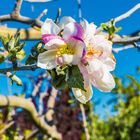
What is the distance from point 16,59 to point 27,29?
3.71 feet

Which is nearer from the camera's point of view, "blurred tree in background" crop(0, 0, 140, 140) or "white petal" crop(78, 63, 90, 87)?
"white petal" crop(78, 63, 90, 87)

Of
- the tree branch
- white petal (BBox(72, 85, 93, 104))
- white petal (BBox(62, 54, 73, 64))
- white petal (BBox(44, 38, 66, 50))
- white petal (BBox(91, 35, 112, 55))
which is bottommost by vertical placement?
white petal (BBox(72, 85, 93, 104))

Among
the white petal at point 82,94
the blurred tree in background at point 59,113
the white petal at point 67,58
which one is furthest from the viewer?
the blurred tree in background at point 59,113

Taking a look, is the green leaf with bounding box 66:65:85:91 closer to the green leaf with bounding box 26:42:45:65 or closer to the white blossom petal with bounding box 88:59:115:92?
the white blossom petal with bounding box 88:59:115:92

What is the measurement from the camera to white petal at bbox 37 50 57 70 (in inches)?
48.8

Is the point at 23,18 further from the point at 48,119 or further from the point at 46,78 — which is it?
the point at 46,78

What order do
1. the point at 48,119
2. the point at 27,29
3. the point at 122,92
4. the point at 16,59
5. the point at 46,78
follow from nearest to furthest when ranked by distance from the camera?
the point at 16,59, the point at 27,29, the point at 48,119, the point at 46,78, the point at 122,92

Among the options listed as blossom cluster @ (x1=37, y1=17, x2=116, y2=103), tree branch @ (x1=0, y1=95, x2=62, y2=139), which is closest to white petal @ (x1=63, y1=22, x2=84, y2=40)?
blossom cluster @ (x1=37, y1=17, x2=116, y2=103)

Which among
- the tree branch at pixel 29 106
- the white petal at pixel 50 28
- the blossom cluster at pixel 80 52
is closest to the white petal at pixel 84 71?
the blossom cluster at pixel 80 52

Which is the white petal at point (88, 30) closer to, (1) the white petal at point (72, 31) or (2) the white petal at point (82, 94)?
(1) the white petal at point (72, 31)

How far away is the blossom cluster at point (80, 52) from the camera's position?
122 cm

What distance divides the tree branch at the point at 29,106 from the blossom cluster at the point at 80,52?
1636 millimetres

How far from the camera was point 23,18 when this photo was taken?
2.34 meters

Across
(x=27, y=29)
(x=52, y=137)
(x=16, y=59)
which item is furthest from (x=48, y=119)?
(x=16, y=59)
